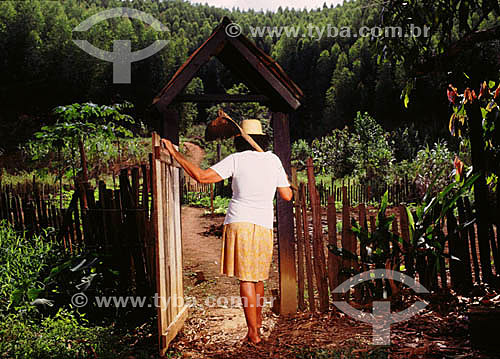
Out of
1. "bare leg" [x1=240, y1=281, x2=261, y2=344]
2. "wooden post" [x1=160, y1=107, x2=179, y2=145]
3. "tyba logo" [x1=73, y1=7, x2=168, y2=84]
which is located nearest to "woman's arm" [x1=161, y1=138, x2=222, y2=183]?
"wooden post" [x1=160, y1=107, x2=179, y2=145]

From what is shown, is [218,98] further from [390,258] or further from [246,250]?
[390,258]

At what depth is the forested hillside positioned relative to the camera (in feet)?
127

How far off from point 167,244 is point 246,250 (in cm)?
66

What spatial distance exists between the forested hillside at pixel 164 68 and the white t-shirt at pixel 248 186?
2905 cm

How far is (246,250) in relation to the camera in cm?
333

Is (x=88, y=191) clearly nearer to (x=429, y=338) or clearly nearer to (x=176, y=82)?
(x=176, y=82)

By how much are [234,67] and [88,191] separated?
200cm

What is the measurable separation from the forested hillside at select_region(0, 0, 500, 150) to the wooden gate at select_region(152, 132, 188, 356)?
28.6 meters

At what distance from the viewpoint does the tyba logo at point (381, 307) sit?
3609mm

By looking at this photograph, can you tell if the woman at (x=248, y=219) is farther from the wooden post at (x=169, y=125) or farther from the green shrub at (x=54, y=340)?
the green shrub at (x=54, y=340)

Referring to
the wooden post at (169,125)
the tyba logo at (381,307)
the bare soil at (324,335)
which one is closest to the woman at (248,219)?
the bare soil at (324,335)

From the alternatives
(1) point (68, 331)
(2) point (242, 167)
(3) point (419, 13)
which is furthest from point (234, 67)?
(1) point (68, 331)

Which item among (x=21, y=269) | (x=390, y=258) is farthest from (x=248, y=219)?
(x=21, y=269)

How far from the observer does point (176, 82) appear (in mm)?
3562
